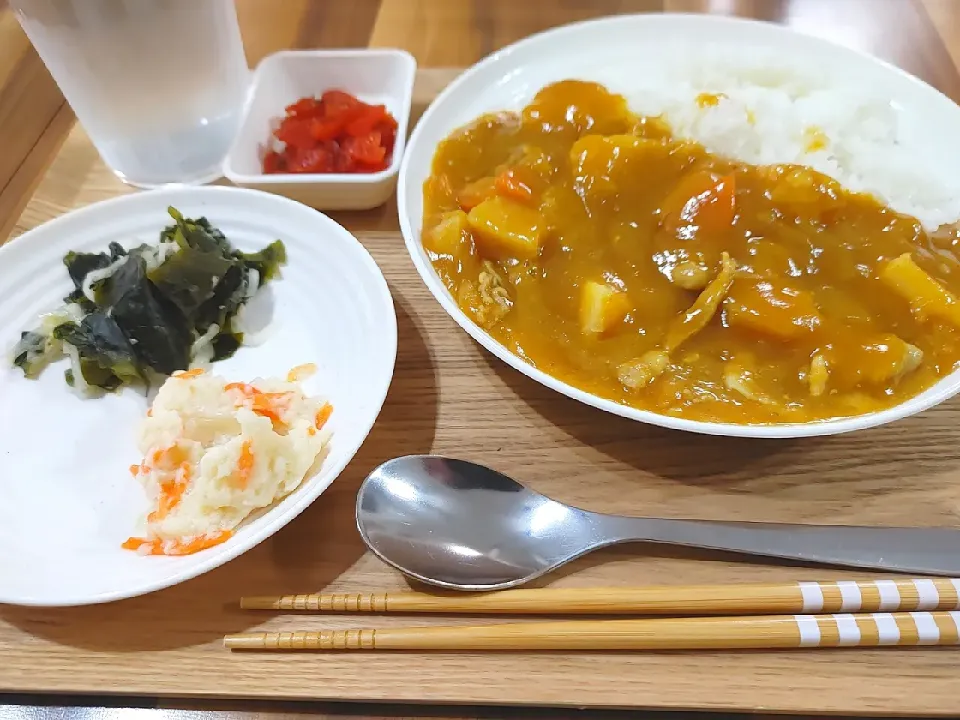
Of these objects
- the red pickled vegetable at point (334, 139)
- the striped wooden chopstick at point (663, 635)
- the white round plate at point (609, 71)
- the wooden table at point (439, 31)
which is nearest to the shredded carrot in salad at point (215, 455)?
the striped wooden chopstick at point (663, 635)

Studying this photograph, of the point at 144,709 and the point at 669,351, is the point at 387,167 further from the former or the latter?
the point at 144,709

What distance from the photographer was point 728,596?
1172mm

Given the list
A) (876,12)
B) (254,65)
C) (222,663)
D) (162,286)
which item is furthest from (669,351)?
(876,12)

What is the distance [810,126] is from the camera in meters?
1.87

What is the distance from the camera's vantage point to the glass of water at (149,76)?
174 centimetres

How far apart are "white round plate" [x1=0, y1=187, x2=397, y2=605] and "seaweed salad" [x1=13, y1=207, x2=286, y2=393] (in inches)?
1.9

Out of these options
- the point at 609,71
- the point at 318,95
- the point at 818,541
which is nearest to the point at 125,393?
the point at 318,95

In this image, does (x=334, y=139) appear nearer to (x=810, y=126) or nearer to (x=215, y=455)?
(x=215, y=455)

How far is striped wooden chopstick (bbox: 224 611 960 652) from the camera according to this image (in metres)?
1.13

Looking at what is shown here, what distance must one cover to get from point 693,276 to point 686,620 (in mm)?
731

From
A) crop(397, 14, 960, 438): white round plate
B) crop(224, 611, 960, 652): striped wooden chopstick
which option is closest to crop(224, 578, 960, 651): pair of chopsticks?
crop(224, 611, 960, 652): striped wooden chopstick

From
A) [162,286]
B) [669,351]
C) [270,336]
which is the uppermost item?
[162,286]

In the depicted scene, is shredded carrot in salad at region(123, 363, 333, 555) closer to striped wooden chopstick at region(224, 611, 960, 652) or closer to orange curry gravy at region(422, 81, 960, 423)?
striped wooden chopstick at region(224, 611, 960, 652)

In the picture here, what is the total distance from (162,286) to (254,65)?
1320 millimetres
